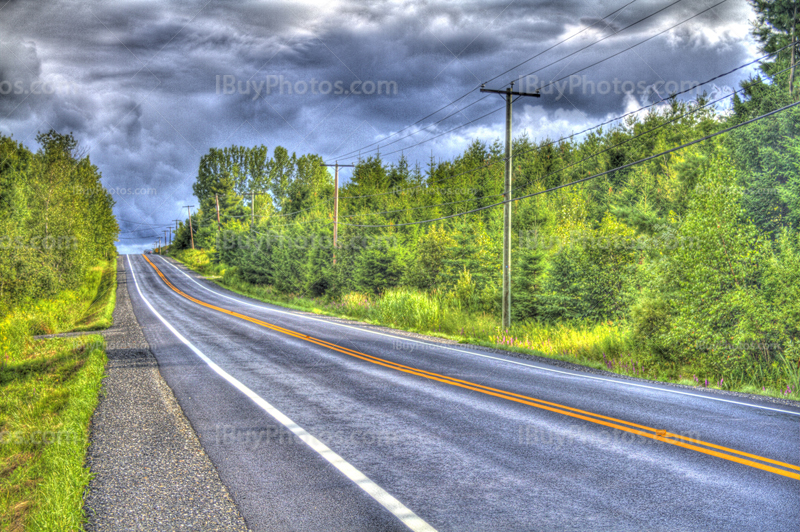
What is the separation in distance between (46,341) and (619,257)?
69.1 ft

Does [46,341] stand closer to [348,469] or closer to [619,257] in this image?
[348,469]

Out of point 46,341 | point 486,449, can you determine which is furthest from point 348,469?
point 46,341

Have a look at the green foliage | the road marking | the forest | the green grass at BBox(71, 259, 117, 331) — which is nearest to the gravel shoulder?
the road marking

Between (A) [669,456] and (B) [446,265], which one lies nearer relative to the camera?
(A) [669,456]

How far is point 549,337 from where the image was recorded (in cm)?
1513

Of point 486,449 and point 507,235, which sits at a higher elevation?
point 507,235

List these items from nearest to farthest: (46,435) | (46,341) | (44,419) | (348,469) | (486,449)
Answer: (348,469), (486,449), (46,435), (44,419), (46,341)

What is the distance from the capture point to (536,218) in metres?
22.8

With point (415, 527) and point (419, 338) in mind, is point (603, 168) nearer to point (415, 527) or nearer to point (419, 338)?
point (419, 338)

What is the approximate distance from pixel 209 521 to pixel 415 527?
162 cm

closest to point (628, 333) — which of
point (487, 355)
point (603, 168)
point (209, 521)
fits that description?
point (487, 355)

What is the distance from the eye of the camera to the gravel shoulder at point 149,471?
3.62m

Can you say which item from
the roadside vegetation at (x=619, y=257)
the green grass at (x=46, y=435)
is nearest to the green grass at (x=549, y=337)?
the roadside vegetation at (x=619, y=257)

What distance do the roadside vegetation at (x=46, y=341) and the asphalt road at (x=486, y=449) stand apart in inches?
56.9
